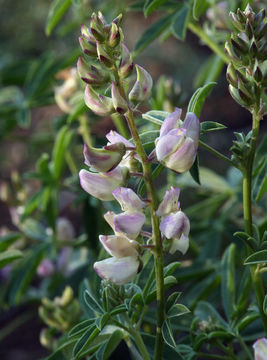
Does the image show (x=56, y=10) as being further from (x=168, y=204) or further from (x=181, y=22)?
(x=168, y=204)

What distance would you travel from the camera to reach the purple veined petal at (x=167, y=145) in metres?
0.72

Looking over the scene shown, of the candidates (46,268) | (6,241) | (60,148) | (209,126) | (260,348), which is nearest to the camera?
(260,348)

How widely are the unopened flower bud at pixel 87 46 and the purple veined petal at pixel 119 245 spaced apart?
0.79 feet

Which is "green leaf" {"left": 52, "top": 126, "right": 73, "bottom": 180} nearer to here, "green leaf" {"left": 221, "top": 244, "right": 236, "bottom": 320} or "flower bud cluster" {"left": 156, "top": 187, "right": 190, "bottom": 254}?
"green leaf" {"left": 221, "top": 244, "right": 236, "bottom": 320}

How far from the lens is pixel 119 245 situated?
75 cm

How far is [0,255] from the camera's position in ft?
3.78

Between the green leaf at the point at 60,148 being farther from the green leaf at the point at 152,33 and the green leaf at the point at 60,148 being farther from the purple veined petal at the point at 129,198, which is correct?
the purple veined petal at the point at 129,198

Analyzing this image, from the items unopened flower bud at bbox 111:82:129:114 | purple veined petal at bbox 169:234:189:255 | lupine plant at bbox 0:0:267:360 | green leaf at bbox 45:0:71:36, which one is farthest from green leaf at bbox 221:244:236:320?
green leaf at bbox 45:0:71:36

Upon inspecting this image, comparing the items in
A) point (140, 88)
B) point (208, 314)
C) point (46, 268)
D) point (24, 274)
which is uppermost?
point (140, 88)

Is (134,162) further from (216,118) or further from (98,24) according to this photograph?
(216,118)

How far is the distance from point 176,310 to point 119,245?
0.13m

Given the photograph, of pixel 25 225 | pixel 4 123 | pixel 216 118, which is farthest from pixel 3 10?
pixel 25 225

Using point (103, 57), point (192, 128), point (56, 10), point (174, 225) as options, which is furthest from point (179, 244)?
point (56, 10)

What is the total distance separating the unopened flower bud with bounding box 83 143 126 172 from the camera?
72 centimetres
